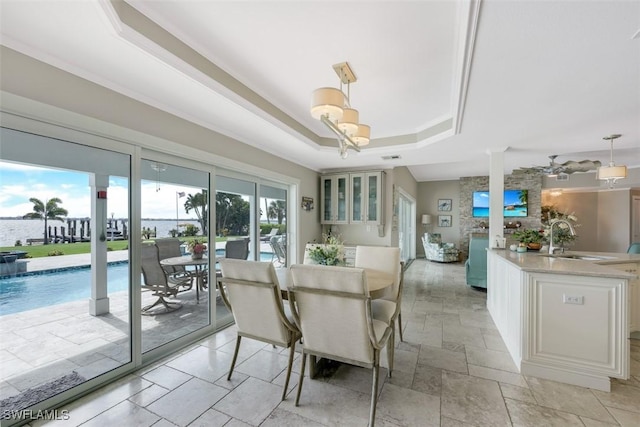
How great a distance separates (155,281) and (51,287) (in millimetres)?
927

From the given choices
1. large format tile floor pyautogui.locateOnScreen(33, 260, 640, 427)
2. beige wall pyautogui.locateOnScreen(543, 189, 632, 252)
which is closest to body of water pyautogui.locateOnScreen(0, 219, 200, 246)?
large format tile floor pyautogui.locateOnScreen(33, 260, 640, 427)

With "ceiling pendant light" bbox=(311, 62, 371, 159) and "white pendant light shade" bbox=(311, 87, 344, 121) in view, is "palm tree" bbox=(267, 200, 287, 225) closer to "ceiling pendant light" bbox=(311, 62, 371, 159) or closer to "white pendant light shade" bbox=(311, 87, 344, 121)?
"ceiling pendant light" bbox=(311, 62, 371, 159)

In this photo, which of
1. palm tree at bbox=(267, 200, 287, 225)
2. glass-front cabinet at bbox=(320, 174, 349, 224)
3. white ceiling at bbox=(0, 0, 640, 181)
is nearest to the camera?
white ceiling at bbox=(0, 0, 640, 181)

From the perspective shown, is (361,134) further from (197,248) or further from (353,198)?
(353,198)

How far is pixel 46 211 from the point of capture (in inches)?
80.0

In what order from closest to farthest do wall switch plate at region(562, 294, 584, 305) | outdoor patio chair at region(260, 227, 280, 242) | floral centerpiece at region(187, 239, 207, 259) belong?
1. wall switch plate at region(562, 294, 584, 305)
2. floral centerpiece at region(187, 239, 207, 259)
3. outdoor patio chair at region(260, 227, 280, 242)

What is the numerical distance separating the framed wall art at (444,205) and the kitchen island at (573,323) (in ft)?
23.9

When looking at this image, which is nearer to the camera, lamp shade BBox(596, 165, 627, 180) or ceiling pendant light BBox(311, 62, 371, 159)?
ceiling pendant light BBox(311, 62, 371, 159)

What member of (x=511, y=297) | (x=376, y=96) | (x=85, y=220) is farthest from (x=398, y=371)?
(x=85, y=220)

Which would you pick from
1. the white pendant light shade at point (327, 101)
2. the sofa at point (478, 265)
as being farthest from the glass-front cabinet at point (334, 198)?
the white pendant light shade at point (327, 101)

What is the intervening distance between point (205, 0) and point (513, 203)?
9.31 metres

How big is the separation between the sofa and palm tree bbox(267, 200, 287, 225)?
12.1ft

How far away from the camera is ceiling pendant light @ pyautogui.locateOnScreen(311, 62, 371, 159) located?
6.08 feet

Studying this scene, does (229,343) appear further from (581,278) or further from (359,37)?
(581,278)
